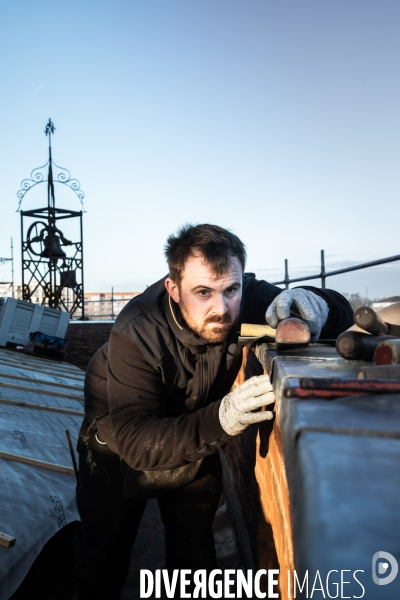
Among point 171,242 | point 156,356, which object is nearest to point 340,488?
point 156,356

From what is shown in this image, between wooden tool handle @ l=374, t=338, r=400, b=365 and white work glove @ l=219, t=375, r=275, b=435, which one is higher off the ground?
wooden tool handle @ l=374, t=338, r=400, b=365

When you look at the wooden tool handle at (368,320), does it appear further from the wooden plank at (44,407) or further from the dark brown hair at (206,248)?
the wooden plank at (44,407)

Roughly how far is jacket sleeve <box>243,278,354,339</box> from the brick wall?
30.1 ft

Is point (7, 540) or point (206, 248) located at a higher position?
point (206, 248)

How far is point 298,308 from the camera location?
2133 mm

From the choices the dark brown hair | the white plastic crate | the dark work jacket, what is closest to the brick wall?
the white plastic crate

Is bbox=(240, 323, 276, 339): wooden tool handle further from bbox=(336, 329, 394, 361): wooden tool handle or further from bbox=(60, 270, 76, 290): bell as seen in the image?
bbox=(60, 270, 76, 290): bell

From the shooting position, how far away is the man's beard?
219 cm

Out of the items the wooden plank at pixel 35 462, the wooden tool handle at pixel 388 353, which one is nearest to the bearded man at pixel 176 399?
the wooden tool handle at pixel 388 353

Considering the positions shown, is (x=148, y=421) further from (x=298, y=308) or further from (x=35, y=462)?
(x=35, y=462)

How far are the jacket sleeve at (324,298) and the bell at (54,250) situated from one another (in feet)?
38.2

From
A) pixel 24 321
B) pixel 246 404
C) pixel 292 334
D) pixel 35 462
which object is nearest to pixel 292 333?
pixel 292 334

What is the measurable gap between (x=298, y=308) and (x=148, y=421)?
33.8 inches

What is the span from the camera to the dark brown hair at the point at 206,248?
86.1 inches
